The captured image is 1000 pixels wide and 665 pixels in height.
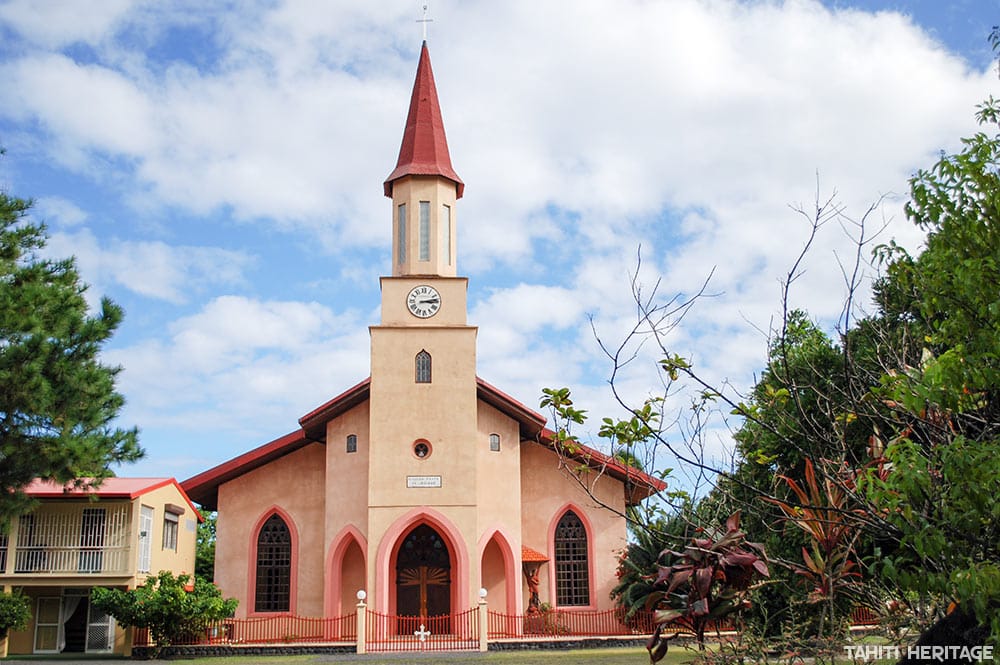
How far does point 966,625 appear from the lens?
630 centimetres

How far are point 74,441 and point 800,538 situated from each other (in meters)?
13.9

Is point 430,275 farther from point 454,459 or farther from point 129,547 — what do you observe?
point 129,547

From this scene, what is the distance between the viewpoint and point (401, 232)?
26.5m

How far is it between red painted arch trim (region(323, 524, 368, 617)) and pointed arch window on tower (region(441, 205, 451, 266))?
302 inches

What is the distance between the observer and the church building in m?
24.5

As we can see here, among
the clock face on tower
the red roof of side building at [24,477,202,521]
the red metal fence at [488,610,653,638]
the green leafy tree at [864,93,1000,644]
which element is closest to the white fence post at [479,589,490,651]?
the red metal fence at [488,610,653,638]

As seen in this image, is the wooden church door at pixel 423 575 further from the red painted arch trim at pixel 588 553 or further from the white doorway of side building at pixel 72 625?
the white doorway of side building at pixel 72 625

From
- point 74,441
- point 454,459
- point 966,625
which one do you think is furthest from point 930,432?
point 454,459

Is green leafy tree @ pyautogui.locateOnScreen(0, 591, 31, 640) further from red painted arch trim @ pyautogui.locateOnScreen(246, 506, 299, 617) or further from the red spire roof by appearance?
the red spire roof

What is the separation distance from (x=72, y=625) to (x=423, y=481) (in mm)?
10355

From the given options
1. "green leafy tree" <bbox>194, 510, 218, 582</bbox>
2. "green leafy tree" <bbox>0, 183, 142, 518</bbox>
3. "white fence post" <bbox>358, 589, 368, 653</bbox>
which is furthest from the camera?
"green leafy tree" <bbox>194, 510, 218, 582</bbox>

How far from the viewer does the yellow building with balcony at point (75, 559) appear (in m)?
23.9

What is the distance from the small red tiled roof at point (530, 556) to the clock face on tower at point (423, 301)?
690 centimetres

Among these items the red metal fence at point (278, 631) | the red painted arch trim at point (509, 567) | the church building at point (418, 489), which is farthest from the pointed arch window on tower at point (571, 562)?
the red metal fence at point (278, 631)
